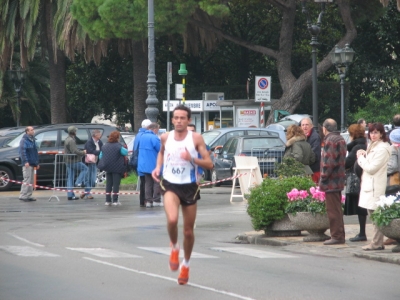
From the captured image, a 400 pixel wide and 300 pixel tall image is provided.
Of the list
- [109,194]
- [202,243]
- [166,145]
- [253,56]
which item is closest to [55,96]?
[253,56]

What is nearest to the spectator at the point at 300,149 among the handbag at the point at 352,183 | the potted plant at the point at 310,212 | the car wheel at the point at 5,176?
the potted plant at the point at 310,212

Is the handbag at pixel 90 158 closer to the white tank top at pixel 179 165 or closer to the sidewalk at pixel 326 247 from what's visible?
the sidewalk at pixel 326 247

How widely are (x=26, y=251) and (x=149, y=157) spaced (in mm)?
8351

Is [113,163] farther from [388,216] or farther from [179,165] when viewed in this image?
[179,165]

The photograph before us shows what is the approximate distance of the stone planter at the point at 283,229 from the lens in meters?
14.5

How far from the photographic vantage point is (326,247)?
1345cm

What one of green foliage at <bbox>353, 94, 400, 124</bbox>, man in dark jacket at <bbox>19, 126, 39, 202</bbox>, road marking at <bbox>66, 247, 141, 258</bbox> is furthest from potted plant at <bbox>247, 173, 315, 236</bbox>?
green foliage at <bbox>353, 94, 400, 124</bbox>

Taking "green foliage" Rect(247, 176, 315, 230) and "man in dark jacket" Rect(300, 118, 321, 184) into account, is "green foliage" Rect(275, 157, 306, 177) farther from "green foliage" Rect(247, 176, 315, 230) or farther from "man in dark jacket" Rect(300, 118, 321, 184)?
"green foliage" Rect(247, 176, 315, 230)

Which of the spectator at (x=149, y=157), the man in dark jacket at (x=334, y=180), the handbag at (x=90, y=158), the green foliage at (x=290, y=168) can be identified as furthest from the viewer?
the handbag at (x=90, y=158)

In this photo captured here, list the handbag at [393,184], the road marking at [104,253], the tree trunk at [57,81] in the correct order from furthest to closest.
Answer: the tree trunk at [57,81], the handbag at [393,184], the road marking at [104,253]

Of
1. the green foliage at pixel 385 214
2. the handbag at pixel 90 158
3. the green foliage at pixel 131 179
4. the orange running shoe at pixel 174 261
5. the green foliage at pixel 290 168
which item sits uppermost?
the handbag at pixel 90 158

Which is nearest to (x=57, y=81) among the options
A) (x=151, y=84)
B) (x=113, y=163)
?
(x=151, y=84)

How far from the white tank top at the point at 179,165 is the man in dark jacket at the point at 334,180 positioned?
385 centimetres

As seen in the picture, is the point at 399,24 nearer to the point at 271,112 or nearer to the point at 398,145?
the point at 271,112
